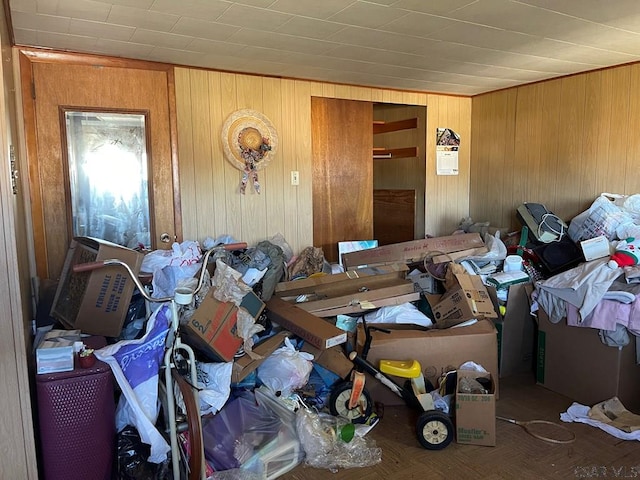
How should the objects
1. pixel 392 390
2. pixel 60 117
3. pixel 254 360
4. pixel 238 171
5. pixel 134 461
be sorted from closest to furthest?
pixel 134 461
pixel 254 360
pixel 392 390
pixel 60 117
pixel 238 171

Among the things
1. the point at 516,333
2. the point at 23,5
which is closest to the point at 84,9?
the point at 23,5

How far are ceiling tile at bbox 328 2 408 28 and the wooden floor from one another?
2161 millimetres

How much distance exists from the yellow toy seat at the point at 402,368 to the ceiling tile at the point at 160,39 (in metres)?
2.14

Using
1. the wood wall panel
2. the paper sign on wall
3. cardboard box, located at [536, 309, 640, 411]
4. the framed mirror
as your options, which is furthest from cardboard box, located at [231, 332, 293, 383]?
the paper sign on wall

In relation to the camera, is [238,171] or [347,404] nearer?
[347,404]

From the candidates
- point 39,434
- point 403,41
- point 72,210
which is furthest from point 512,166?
point 39,434

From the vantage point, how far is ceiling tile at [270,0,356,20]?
221 centimetres

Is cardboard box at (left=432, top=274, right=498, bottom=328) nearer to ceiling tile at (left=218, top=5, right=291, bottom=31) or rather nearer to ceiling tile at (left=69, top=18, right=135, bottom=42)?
ceiling tile at (left=218, top=5, right=291, bottom=31)

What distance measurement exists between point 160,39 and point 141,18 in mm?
369

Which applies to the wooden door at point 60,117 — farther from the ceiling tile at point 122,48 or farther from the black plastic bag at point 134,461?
the black plastic bag at point 134,461

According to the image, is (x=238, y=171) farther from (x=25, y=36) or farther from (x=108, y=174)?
(x=25, y=36)

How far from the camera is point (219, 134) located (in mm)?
3553

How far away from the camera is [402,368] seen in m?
2.58

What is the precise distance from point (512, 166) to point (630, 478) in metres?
2.86
